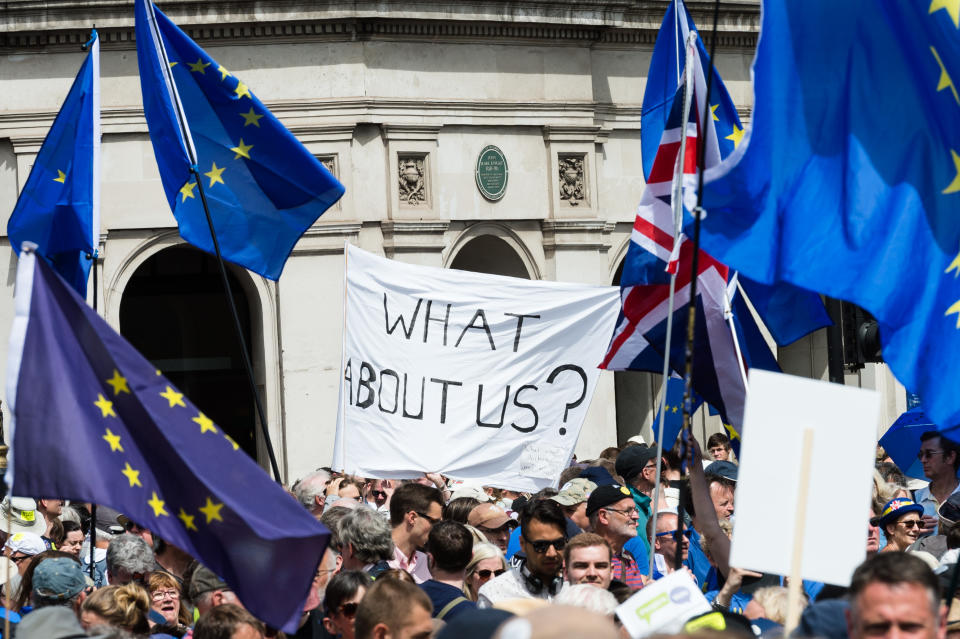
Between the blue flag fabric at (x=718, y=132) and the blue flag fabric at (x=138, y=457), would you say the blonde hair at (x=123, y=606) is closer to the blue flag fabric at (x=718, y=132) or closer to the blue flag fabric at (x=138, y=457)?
the blue flag fabric at (x=138, y=457)

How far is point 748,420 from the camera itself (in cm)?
531

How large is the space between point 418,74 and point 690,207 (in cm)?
1629

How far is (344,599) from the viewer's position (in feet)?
22.8

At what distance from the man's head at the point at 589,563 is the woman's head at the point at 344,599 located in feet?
3.48

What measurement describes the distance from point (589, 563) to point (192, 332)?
18.6m

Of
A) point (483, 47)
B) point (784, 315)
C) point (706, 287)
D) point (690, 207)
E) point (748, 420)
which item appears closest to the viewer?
point (748, 420)

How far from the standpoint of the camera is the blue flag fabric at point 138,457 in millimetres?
6098

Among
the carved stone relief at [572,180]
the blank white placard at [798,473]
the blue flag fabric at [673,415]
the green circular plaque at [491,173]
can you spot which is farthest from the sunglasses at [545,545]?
the carved stone relief at [572,180]

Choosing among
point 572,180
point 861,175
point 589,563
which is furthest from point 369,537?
point 572,180

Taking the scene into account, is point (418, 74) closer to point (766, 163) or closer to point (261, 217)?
point (261, 217)

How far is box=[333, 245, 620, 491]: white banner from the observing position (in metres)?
11.2

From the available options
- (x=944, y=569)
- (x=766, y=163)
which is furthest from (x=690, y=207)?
(x=944, y=569)

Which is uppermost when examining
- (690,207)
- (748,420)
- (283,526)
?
(690,207)

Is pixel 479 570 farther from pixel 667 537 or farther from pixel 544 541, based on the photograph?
pixel 667 537
